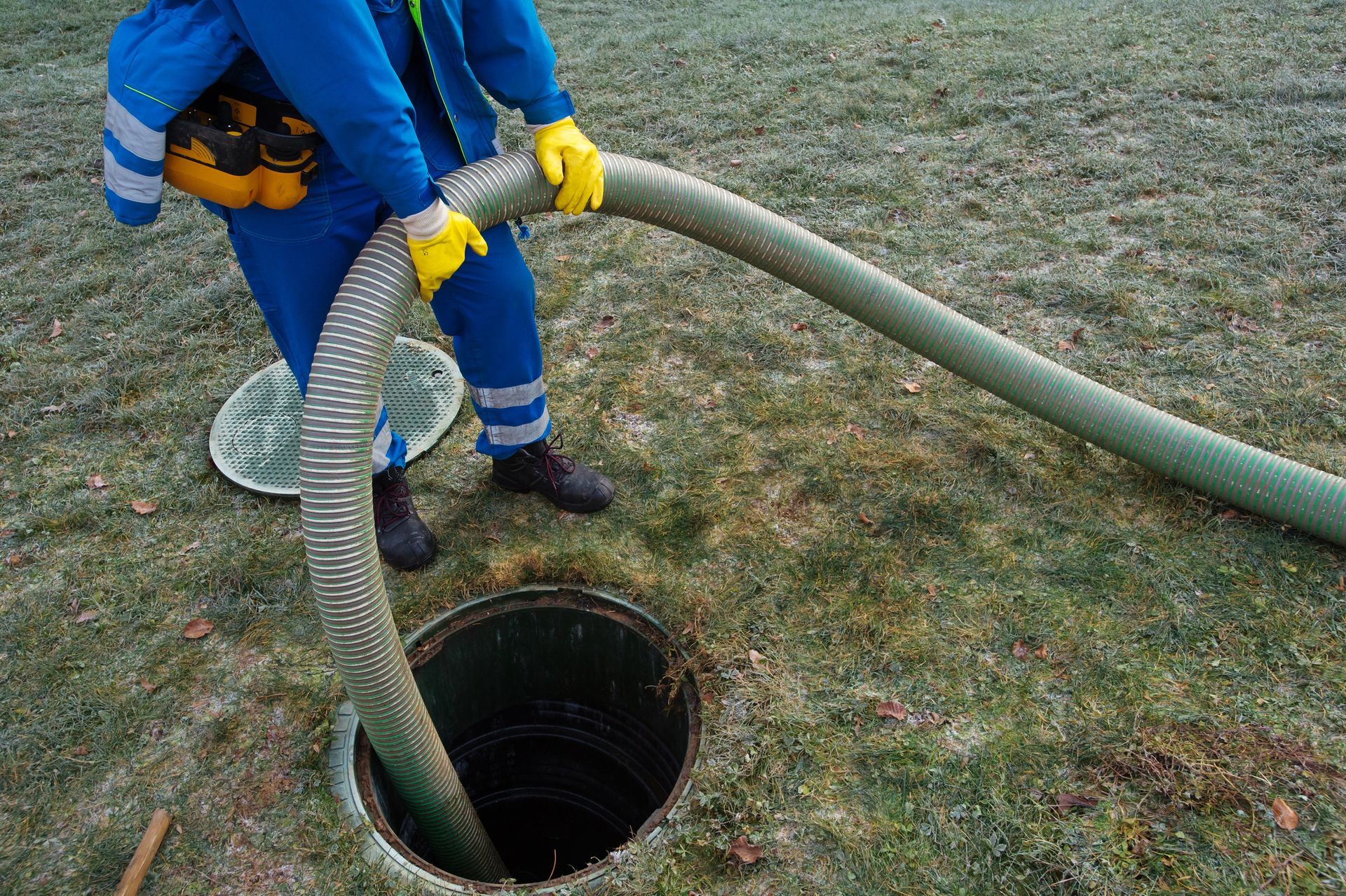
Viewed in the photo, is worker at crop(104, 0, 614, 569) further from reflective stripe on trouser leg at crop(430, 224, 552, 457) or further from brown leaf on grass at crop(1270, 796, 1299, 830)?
brown leaf on grass at crop(1270, 796, 1299, 830)

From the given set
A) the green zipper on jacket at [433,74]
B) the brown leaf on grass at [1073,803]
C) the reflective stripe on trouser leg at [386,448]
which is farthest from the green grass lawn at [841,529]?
the green zipper on jacket at [433,74]

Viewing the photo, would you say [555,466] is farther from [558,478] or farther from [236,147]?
[236,147]

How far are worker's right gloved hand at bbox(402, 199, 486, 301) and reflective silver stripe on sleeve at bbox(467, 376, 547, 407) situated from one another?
28.8 inches

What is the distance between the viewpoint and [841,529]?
10.1ft

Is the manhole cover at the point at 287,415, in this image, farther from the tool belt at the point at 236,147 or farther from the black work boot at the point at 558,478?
the tool belt at the point at 236,147

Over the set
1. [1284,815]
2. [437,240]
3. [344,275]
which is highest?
[437,240]

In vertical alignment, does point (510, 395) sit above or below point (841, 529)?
above

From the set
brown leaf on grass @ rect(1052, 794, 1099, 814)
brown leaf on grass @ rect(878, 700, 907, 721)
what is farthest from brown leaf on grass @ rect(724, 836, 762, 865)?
brown leaf on grass @ rect(1052, 794, 1099, 814)

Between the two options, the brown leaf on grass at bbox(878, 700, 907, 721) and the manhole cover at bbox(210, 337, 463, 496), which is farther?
the manhole cover at bbox(210, 337, 463, 496)

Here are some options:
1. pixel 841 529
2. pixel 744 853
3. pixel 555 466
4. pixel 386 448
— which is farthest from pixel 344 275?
pixel 744 853

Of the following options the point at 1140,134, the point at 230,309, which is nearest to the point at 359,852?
the point at 230,309

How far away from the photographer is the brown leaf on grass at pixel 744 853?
219cm

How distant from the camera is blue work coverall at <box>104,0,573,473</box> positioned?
190cm

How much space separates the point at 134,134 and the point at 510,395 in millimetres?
1285
